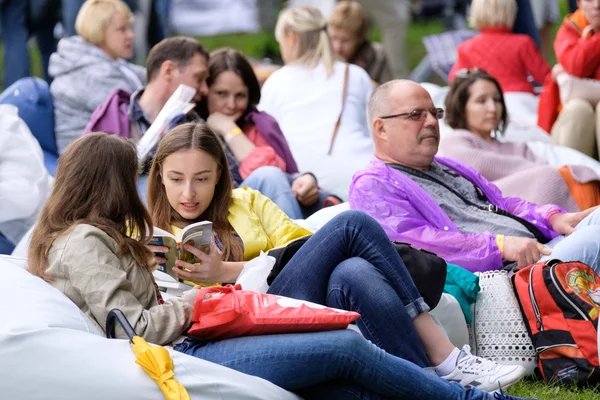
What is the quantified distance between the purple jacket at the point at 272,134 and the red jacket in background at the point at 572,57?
101 inches

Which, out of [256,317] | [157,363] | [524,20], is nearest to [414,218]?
[256,317]

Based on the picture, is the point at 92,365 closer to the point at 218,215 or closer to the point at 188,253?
the point at 188,253

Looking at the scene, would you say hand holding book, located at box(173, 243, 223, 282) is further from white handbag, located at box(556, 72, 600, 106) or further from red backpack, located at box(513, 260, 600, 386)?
white handbag, located at box(556, 72, 600, 106)

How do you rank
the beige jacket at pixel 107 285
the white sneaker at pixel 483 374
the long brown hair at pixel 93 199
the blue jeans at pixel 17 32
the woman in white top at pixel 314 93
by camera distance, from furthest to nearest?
1. the blue jeans at pixel 17 32
2. the woman in white top at pixel 314 93
3. the white sneaker at pixel 483 374
4. the long brown hair at pixel 93 199
5. the beige jacket at pixel 107 285

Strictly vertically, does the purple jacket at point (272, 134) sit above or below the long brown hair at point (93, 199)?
below

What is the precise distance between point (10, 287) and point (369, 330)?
131cm

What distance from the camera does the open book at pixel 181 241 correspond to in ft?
13.1

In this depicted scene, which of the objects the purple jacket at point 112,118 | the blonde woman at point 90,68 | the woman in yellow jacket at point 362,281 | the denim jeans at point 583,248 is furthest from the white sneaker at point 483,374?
the blonde woman at point 90,68

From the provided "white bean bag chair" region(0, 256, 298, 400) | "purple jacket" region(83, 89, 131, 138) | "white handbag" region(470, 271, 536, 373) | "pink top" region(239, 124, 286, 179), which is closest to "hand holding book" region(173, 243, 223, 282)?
"white bean bag chair" region(0, 256, 298, 400)

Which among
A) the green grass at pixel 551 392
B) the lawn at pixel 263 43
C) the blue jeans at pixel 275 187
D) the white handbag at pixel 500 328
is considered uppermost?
the blue jeans at pixel 275 187

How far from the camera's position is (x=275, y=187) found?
5859 mm

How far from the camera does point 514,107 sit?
332 inches

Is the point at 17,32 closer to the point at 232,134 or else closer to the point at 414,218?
the point at 232,134

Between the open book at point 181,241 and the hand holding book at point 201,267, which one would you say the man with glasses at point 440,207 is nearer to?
the hand holding book at point 201,267
